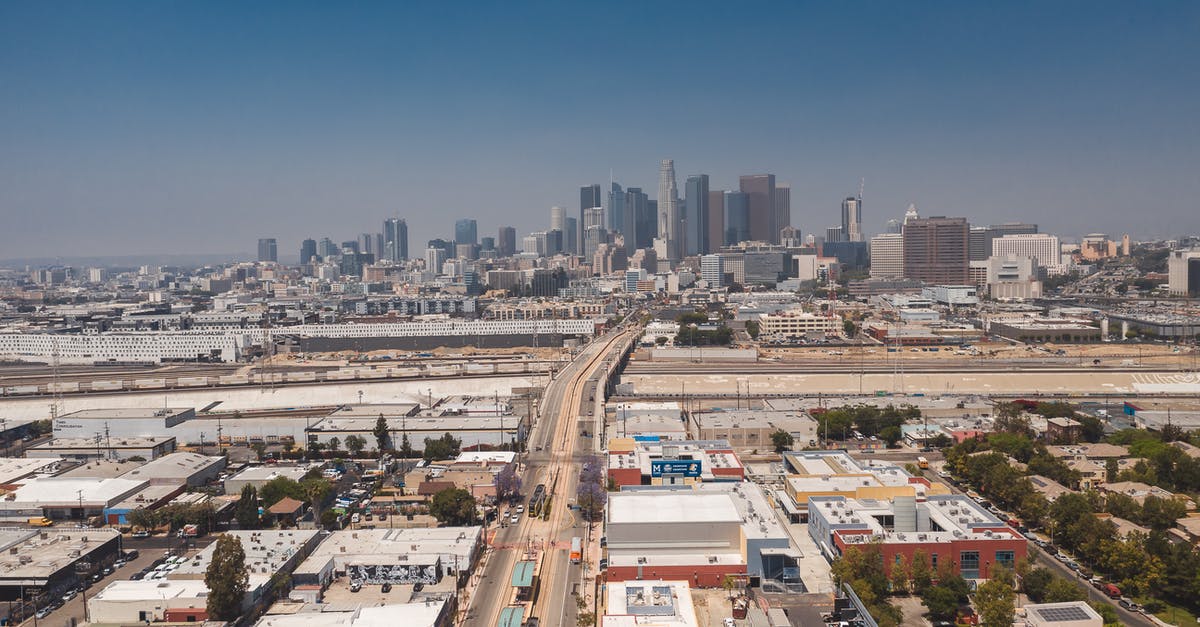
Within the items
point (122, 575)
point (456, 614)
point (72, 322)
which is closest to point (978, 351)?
point (456, 614)

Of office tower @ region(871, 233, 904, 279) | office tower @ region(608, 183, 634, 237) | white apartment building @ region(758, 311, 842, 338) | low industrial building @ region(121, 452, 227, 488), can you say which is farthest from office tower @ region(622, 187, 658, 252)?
low industrial building @ region(121, 452, 227, 488)

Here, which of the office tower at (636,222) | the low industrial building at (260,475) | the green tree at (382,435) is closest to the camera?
the low industrial building at (260,475)

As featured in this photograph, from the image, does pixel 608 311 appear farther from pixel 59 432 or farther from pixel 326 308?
pixel 59 432

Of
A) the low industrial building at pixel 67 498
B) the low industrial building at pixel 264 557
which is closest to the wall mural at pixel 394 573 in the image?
the low industrial building at pixel 264 557

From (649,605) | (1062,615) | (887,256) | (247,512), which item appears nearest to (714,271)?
(887,256)

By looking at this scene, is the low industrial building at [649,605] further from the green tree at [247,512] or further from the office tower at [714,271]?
the office tower at [714,271]

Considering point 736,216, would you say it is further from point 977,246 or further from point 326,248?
point 326,248
